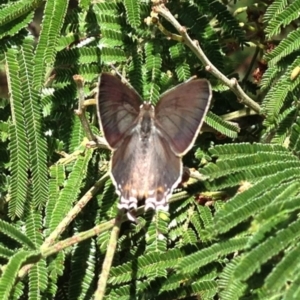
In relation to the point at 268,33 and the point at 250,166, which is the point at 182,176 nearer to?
the point at 250,166

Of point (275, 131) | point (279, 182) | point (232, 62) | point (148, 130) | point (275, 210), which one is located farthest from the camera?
point (232, 62)

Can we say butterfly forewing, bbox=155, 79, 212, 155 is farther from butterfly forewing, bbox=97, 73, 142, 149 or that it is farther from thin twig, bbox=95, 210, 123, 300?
thin twig, bbox=95, 210, 123, 300

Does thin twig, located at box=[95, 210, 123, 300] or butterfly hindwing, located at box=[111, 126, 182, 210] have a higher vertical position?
butterfly hindwing, located at box=[111, 126, 182, 210]

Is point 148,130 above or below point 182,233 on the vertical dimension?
above

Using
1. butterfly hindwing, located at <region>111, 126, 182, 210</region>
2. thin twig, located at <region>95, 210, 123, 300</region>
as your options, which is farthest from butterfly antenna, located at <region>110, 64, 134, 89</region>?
thin twig, located at <region>95, 210, 123, 300</region>

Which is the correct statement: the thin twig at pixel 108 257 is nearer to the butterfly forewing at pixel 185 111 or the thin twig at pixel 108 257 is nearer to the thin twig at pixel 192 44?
the butterfly forewing at pixel 185 111

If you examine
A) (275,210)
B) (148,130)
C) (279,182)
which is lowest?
(275,210)

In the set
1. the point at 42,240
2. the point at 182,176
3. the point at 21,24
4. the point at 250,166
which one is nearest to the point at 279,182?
the point at 250,166

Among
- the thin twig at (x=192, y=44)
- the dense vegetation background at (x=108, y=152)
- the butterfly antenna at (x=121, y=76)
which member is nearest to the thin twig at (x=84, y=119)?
the dense vegetation background at (x=108, y=152)
